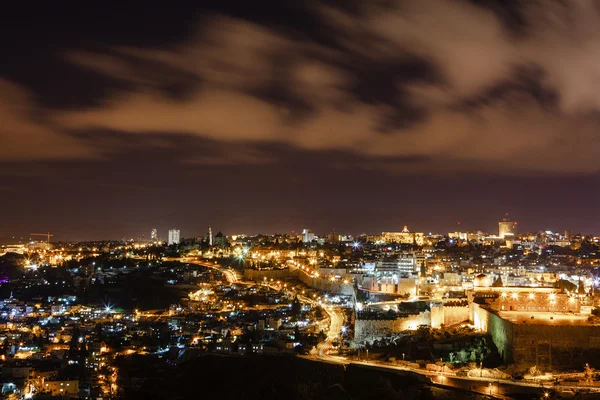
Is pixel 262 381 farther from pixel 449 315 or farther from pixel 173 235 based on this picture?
pixel 173 235

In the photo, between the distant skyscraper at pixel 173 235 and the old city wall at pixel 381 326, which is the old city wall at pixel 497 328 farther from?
the distant skyscraper at pixel 173 235

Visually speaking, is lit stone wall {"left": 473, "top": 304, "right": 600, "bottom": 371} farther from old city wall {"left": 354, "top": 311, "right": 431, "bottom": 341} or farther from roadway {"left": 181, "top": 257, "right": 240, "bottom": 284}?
roadway {"left": 181, "top": 257, "right": 240, "bottom": 284}

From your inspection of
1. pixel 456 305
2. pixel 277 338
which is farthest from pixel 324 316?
pixel 456 305

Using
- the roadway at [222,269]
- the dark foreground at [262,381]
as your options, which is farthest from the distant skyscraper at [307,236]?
the dark foreground at [262,381]

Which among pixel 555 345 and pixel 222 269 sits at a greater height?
pixel 222 269

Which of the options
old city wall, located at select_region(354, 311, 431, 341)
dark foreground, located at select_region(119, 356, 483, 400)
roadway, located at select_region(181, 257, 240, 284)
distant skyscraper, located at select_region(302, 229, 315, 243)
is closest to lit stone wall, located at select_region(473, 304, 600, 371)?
dark foreground, located at select_region(119, 356, 483, 400)

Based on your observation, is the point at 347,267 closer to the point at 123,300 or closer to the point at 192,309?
the point at 192,309

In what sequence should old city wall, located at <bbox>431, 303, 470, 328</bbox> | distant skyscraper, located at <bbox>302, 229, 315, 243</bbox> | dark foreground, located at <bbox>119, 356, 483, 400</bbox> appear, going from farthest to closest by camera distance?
distant skyscraper, located at <bbox>302, 229, 315, 243</bbox> < old city wall, located at <bbox>431, 303, 470, 328</bbox> < dark foreground, located at <bbox>119, 356, 483, 400</bbox>

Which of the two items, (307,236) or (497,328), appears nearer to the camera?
(497,328)

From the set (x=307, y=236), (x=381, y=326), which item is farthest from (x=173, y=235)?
(x=381, y=326)

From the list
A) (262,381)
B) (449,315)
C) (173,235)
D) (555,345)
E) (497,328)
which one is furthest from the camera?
(173,235)
